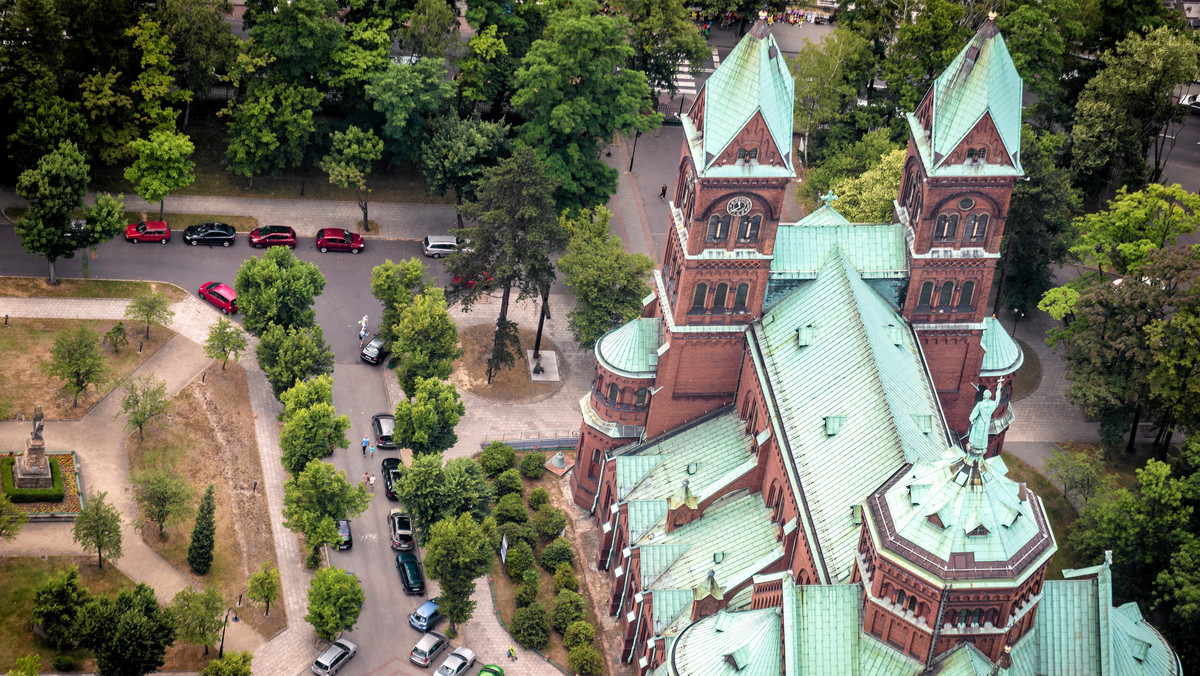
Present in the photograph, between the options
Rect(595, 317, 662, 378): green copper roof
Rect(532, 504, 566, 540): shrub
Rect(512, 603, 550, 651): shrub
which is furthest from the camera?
Rect(532, 504, 566, 540): shrub

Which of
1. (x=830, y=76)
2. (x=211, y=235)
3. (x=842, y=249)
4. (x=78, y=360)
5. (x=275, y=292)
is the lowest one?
(x=78, y=360)

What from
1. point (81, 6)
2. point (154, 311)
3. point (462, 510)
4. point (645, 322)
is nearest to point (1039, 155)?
point (645, 322)

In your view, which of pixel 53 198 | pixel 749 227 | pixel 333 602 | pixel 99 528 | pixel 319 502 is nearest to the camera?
pixel 333 602

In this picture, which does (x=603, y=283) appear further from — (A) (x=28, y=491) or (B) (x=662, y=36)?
(A) (x=28, y=491)

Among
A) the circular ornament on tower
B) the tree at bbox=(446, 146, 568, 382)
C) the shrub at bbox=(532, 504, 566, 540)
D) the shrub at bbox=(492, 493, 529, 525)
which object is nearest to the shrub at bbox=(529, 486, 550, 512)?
the shrub at bbox=(532, 504, 566, 540)

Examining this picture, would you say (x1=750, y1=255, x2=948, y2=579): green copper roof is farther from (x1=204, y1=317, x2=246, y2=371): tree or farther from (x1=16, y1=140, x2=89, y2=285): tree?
(x1=16, y1=140, x2=89, y2=285): tree

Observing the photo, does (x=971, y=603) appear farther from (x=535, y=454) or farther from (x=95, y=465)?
(x=95, y=465)

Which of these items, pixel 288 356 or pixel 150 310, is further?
pixel 150 310

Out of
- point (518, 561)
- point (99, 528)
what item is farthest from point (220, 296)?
point (518, 561)
